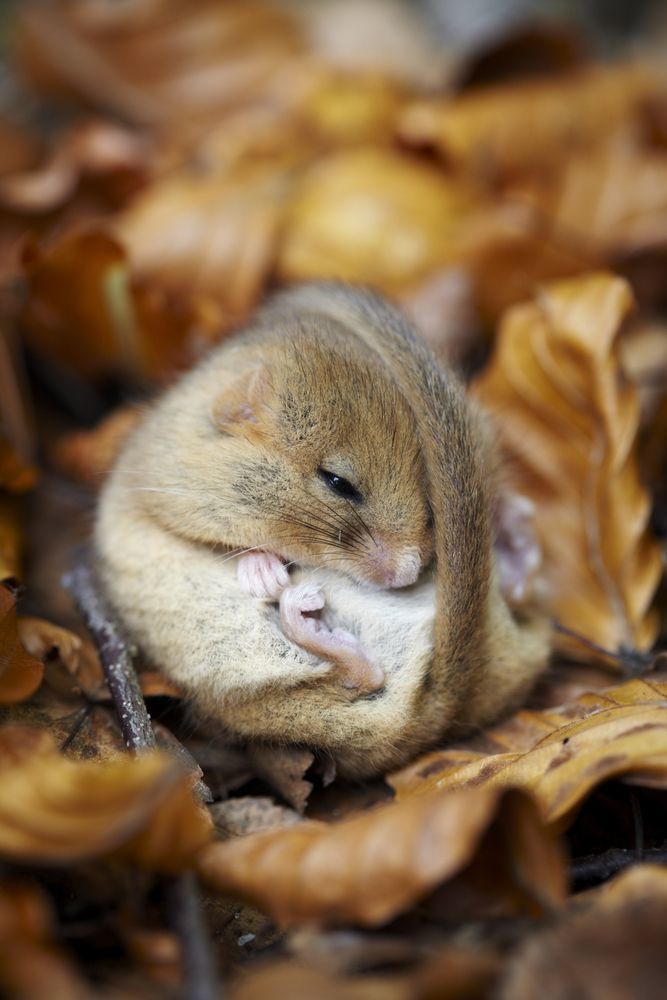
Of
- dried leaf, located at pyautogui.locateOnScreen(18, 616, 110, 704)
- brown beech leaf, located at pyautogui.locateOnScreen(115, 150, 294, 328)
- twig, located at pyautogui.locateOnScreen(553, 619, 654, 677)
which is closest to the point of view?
dried leaf, located at pyautogui.locateOnScreen(18, 616, 110, 704)

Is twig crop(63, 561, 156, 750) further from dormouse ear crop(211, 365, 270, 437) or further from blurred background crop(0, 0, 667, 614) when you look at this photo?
dormouse ear crop(211, 365, 270, 437)

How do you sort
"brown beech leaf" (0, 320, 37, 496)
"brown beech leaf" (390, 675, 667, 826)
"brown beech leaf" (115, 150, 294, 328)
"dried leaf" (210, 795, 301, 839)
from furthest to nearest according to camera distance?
"brown beech leaf" (115, 150, 294, 328) → "brown beech leaf" (0, 320, 37, 496) → "dried leaf" (210, 795, 301, 839) → "brown beech leaf" (390, 675, 667, 826)

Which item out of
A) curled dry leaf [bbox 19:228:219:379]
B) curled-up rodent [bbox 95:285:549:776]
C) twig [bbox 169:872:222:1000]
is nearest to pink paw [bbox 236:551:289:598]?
curled-up rodent [bbox 95:285:549:776]

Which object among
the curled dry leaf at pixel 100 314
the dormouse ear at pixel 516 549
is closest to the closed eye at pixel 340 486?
the dormouse ear at pixel 516 549

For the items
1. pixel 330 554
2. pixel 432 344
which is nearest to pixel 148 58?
pixel 432 344

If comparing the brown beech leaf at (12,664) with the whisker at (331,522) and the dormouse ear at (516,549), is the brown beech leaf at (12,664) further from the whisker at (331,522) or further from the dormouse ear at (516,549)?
the dormouse ear at (516,549)

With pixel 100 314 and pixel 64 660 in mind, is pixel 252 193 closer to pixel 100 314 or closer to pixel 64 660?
pixel 100 314

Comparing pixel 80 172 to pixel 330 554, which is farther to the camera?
pixel 80 172
